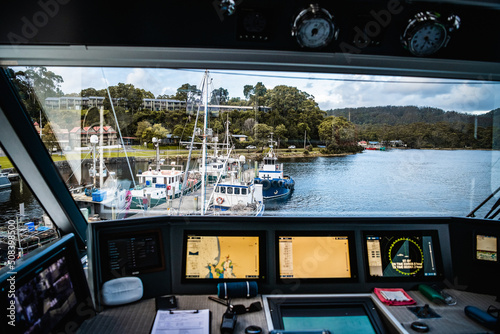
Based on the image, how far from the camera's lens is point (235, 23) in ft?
5.79

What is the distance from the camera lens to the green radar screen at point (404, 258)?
174 cm

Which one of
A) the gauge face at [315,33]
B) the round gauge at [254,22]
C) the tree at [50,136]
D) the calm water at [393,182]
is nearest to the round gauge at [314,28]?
the gauge face at [315,33]

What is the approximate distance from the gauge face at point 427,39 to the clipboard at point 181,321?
191 centimetres

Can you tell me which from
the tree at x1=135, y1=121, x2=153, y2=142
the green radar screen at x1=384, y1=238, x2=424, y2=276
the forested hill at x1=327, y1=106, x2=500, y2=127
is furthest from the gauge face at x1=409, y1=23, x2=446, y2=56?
the tree at x1=135, y1=121, x2=153, y2=142

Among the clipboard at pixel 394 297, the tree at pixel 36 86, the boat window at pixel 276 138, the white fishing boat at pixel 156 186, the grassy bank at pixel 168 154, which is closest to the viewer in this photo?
the clipboard at pixel 394 297

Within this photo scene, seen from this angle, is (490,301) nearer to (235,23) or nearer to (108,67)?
(235,23)

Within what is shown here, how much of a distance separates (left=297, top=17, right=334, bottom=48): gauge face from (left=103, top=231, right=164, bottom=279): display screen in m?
1.39

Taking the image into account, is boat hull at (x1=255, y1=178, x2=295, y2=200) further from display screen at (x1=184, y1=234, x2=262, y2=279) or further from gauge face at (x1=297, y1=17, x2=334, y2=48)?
gauge face at (x1=297, y1=17, x2=334, y2=48)

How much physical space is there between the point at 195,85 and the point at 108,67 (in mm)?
689

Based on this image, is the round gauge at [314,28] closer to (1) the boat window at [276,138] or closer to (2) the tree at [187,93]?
(1) the boat window at [276,138]

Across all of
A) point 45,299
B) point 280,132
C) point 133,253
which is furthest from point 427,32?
point 45,299

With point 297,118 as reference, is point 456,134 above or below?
below

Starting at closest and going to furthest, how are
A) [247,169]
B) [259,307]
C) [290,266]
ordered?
[259,307]
[290,266]
[247,169]

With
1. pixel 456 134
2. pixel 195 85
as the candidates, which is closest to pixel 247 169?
pixel 195 85
